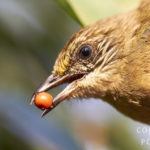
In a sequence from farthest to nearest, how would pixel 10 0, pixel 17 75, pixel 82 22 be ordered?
pixel 17 75 → pixel 10 0 → pixel 82 22

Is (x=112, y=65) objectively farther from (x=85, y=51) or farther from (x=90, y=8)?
(x=90, y=8)

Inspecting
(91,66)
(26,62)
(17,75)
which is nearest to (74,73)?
(91,66)

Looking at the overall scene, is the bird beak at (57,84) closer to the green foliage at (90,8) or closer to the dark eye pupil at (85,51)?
the dark eye pupil at (85,51)

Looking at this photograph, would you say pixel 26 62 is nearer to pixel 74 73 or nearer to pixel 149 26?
Answer: pixel 74 73

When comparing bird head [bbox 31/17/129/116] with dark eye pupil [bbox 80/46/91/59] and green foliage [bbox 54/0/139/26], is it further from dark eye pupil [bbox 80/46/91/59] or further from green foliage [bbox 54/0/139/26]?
green foliage [bbox 54/0/139/26]

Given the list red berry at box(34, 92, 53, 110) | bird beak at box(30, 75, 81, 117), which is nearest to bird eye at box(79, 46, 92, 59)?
bird beak at box(30, 75, 81, 117)

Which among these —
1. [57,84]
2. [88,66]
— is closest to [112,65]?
[88,66]

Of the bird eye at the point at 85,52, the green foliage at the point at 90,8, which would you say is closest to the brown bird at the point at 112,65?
the bird eye at the point at 85,52
